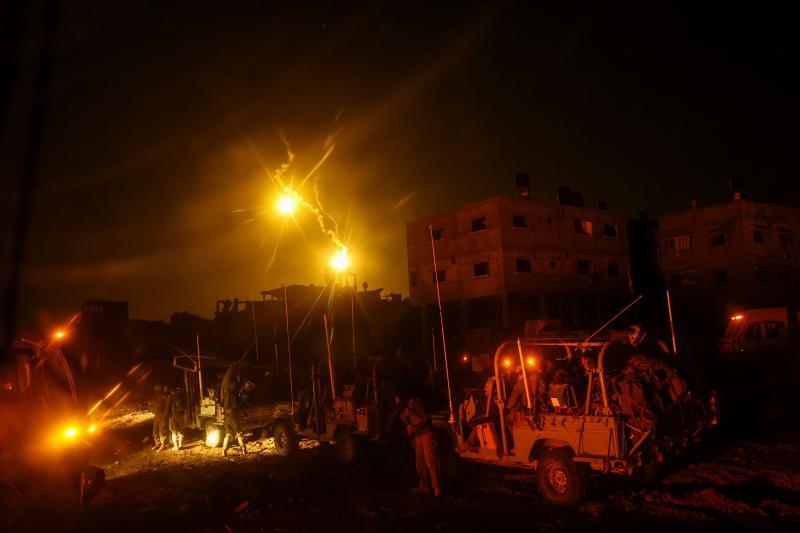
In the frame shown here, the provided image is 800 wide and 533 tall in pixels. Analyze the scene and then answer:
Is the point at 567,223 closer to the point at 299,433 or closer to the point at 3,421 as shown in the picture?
the point at 299,433

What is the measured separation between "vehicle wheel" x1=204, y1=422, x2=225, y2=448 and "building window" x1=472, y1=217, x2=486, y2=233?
77.1 feet

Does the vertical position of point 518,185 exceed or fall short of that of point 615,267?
it exceeds it

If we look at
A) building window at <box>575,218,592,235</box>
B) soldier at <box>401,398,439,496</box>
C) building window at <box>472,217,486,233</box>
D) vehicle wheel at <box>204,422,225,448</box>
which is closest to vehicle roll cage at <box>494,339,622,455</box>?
soldier at <box>401,398,439,496</box>

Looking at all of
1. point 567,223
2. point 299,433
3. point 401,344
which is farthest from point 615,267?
point 299,433

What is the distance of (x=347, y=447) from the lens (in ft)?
47.6

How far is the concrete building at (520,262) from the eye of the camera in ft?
123

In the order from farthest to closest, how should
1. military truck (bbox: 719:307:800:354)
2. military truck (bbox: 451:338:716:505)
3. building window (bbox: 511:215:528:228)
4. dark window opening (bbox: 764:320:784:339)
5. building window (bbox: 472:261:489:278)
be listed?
building window (bbox: 472:261:489:278)
building window (bbox: 511:215:528:228)
dark window opening (bbox: 764:320:784:339)
military truck (bbox: 719:307:800:354)
military truck (bbox: 451:338:716:505)

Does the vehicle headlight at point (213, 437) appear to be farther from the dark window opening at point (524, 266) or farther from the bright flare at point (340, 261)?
the dark window opening at point (524, 266)

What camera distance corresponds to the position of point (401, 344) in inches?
1829

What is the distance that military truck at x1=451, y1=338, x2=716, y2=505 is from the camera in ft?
28.9

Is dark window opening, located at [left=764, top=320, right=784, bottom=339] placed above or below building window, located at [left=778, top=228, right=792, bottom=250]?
below

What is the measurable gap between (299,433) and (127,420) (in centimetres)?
1697

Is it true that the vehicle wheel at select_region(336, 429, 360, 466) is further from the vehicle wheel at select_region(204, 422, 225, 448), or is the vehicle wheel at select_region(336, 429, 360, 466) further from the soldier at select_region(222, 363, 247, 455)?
the vehicle wheel at select_region(204, 422, 225, 448)

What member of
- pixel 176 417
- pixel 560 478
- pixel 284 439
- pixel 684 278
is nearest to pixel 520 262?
pixel 684 278
